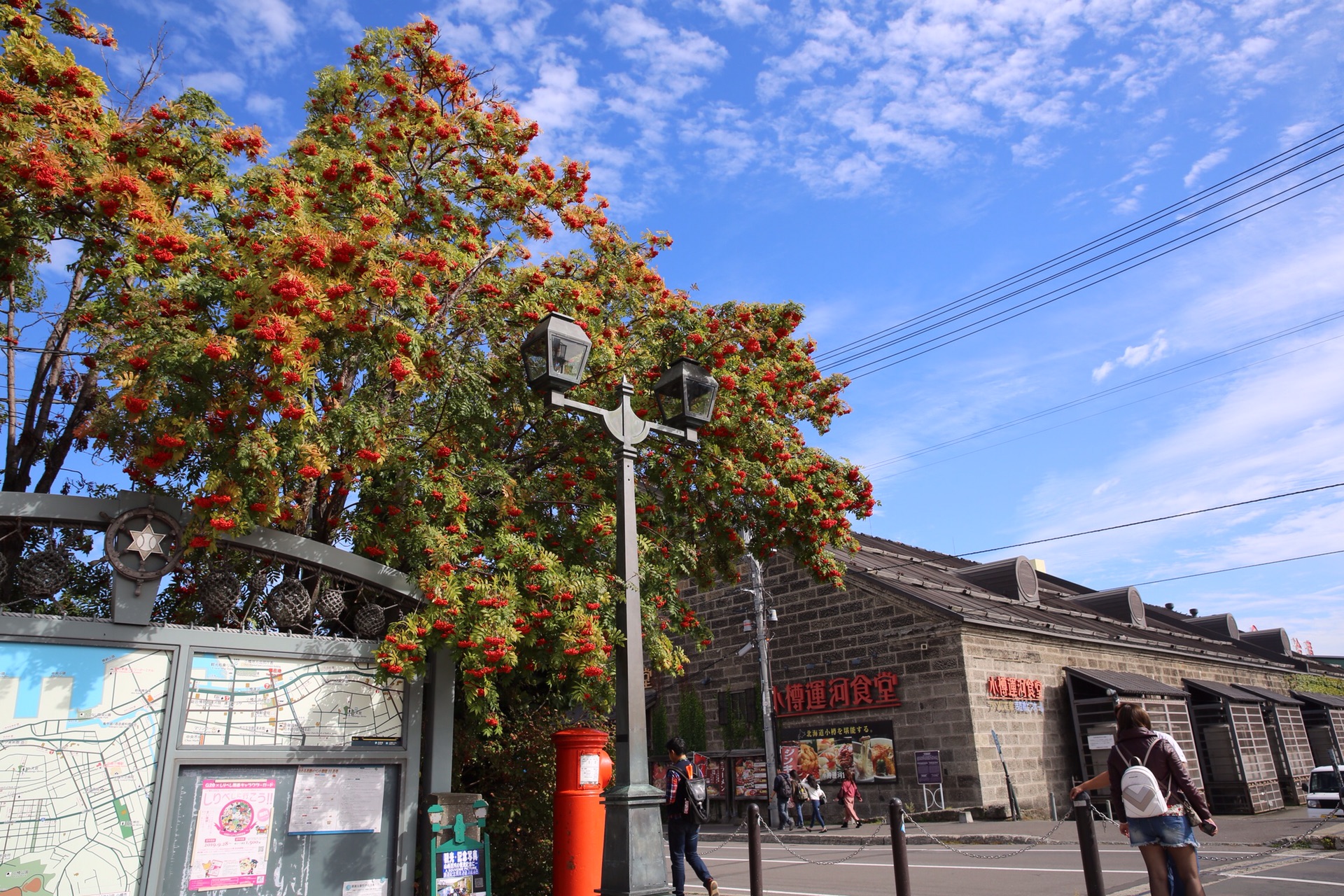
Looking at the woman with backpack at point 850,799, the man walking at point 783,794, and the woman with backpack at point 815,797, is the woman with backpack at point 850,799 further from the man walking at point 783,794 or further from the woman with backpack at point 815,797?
the man walking at point 783,794

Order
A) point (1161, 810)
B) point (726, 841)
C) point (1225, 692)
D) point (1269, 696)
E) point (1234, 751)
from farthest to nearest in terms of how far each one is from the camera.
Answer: point (1269, 696)
point (1225, 692)
point (1234, 751)
point (726, 841)
point (1161, 810)

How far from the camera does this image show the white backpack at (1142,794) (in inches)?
235

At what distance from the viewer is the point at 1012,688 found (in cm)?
1964

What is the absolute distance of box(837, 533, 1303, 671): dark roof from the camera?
20.5 meters

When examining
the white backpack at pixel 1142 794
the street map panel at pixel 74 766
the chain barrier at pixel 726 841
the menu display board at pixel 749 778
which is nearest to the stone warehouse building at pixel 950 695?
the menu display board at pixel 749 778

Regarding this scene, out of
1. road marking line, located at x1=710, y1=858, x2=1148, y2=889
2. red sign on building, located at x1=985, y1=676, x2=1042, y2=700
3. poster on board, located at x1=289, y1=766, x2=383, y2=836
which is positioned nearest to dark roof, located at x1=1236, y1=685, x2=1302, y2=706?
red sign on building, located at x1=985, y1=676, x2=1042, y2=700

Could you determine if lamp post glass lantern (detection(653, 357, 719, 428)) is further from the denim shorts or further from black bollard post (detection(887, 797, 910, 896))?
the denim shorts

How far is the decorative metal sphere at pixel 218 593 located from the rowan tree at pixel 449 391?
0.59m

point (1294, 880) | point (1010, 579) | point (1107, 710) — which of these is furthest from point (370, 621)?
point (1010, 579)

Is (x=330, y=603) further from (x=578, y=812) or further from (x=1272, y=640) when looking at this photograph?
(x=1272, y=640)

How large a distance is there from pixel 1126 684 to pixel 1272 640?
21712mm

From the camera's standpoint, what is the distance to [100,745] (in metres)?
6.34

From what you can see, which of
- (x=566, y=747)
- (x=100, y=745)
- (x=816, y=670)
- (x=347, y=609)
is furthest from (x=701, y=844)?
(x=100, y=745)

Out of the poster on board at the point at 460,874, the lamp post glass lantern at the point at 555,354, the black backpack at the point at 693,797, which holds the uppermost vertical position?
the lamp post glass lantern at the point at 555,354
